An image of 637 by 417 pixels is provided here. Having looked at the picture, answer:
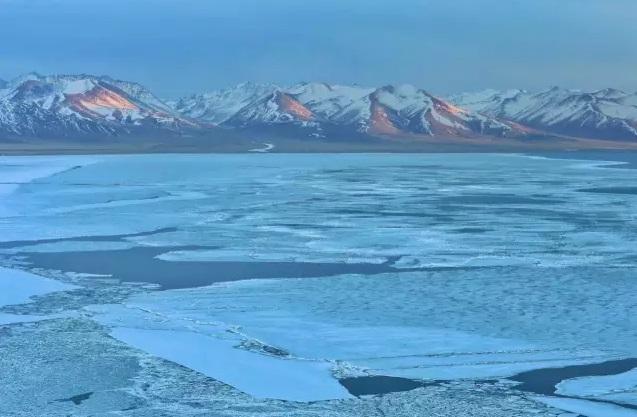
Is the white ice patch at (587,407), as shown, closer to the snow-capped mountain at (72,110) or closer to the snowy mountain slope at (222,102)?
the snow-capped mountain at (72,110)

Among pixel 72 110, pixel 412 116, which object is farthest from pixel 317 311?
pixel 412 116

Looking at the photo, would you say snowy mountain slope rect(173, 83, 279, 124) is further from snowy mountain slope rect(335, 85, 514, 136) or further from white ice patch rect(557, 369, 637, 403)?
white ice patch rect(557, 369, 637, 403)

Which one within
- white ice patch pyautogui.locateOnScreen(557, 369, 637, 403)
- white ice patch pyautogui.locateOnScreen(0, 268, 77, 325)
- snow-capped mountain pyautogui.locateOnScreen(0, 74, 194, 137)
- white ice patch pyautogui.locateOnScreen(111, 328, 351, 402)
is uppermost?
snow-capped mountain pyautogui.locateOnScreen(0, 74, 194, 137)

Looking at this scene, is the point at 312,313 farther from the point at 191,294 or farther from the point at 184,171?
the point at 184,171

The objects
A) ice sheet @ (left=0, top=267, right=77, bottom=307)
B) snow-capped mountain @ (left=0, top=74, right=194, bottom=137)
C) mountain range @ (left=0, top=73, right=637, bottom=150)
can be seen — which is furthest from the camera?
mountain range @ (left=0, top=73, right=637, bottom=150)

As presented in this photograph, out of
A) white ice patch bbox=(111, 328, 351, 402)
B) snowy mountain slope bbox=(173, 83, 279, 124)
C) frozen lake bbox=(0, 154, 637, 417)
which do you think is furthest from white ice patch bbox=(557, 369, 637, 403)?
snowy mountain slope bbox=(173, 83, 279, 124)

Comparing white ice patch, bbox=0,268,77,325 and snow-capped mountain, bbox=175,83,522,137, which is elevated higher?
snow-capped mountain, bbox=175,83,522,137
